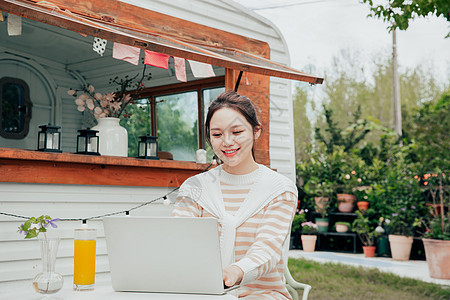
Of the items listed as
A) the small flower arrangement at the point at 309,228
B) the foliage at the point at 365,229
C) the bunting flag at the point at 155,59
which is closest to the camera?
the bunting flag at the point at 155,59

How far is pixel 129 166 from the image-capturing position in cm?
350

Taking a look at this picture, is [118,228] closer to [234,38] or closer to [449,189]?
[234,38]

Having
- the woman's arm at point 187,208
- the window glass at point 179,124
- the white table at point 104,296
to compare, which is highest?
the window glass at point 179,124

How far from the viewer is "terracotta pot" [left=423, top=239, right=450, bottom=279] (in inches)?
258

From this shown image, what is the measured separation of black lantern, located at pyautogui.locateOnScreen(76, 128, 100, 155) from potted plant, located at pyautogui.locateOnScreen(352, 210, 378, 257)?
6101mm

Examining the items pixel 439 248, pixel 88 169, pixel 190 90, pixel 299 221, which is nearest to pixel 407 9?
pixel 190 90

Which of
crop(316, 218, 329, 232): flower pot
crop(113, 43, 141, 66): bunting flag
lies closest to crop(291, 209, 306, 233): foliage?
crop(316, 218, 329, 232): flower pot

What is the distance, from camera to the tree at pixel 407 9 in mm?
5041

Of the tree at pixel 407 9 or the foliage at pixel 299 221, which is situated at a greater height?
the tree at pixel 407 9

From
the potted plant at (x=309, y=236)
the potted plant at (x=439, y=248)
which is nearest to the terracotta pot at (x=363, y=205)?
the potted plant at (x=309, y=236)

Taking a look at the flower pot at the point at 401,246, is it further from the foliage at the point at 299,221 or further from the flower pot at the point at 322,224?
the foliage at the point at 299,221

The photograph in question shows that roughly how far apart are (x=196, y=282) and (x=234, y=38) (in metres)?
2.94

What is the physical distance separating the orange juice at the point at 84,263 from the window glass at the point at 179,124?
133 inches

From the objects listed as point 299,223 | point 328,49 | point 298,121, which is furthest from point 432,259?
point 328,49
